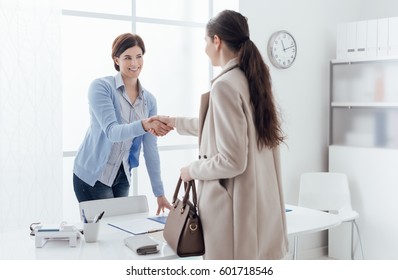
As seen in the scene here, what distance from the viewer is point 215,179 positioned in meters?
2.07

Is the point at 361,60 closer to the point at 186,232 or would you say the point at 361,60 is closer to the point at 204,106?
the point at 204,106

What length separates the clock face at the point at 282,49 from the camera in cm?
445

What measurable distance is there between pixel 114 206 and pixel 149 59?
5.89ft

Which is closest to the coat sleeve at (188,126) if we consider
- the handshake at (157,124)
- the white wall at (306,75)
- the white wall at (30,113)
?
the handshake at (157,124)

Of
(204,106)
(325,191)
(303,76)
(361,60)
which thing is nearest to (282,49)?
(303,76)

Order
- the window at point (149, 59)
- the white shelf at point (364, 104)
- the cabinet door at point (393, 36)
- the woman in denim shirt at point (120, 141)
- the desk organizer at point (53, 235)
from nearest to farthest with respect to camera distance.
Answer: the desk organizer at point (53, 235)
the woman in denim shirt at point (120, 141)
the window at point (149, 59)
the cabinet door at point (393, 36)
the white shelf at point (364, 104)

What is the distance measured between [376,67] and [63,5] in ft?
8.21

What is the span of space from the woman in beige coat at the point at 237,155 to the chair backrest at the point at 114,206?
742 millimetres

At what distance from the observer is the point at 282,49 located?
4.52m

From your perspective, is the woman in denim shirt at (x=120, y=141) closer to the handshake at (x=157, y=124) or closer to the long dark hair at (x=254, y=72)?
the handshake at (x=157, y=124)

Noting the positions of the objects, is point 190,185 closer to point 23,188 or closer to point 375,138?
point 23,188

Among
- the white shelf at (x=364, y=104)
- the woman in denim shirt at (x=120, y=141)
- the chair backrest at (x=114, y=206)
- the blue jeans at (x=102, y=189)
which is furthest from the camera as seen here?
the white shelf at (x=364, y=104)
